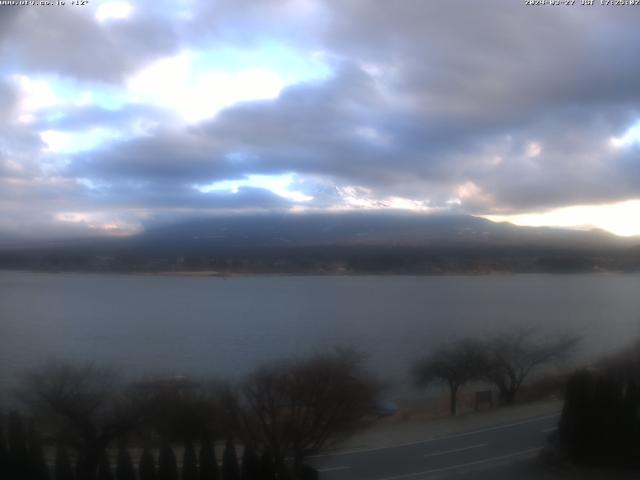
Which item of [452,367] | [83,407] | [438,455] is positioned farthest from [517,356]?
[83,407]

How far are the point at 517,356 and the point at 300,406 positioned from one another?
15.4 ft

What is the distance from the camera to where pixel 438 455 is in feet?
24.0

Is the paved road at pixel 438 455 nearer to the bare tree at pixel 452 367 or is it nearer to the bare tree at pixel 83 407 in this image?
the bare tree at pixel 452 367

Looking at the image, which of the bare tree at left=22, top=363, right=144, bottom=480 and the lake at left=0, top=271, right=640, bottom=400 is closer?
the bare tree at left=22, top=363, right=144, bottom=480

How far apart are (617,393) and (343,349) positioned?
398 cm

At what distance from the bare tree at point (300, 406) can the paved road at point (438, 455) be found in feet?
1.16

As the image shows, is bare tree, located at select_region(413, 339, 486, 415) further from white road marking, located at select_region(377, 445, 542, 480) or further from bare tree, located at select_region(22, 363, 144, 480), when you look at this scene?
bare tree, located at select_region(22, 363, 144, 480)

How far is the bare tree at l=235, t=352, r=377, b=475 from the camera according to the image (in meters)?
6.77

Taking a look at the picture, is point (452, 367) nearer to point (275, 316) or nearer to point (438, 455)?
point (438, 455)

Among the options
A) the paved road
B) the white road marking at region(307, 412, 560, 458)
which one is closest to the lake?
the white road marking at region(307, 412, 560, 458)

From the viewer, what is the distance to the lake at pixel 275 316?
8875 millimetres

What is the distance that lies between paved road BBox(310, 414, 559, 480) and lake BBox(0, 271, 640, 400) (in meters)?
1.55

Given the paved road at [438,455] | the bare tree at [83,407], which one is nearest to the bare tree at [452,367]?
the paved road at [438,455]

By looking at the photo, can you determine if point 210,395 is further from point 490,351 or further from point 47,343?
point 490,351
